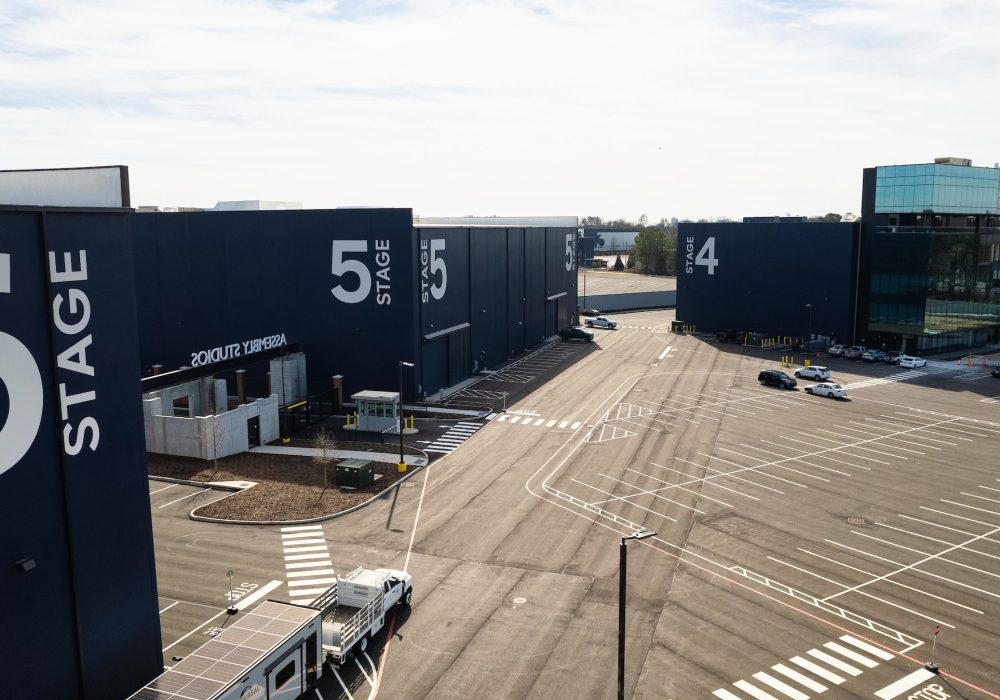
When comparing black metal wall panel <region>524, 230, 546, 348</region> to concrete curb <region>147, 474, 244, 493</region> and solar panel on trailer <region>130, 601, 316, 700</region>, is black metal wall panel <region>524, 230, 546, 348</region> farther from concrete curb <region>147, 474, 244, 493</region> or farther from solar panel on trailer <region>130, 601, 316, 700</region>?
solar panel on trailer <region>130, 601, 316, 700</region>

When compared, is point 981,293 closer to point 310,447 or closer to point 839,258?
point 839,258

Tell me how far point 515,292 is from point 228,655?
7210 cm

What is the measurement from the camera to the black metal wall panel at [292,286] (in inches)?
2653

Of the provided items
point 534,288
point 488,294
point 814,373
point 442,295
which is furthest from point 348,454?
point 534,288

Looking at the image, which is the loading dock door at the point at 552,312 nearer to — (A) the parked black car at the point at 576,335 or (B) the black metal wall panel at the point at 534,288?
(B) the black metal wall panel at the point at 534,288

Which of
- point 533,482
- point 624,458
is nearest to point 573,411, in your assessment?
point 624,458

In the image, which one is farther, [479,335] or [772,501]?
[479,335]

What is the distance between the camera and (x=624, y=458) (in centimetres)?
5234

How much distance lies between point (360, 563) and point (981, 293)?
88.4 m

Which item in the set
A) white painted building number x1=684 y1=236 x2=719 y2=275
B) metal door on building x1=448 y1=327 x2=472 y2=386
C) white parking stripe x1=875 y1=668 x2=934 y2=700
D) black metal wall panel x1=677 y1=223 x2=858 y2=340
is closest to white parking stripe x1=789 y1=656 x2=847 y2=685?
white parking stripe x1=875 y1=668 x2=934 y2=700

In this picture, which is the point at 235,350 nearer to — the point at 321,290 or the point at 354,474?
the point at 321,290

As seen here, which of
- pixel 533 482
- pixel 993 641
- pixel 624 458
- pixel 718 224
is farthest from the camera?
pixel 718 224

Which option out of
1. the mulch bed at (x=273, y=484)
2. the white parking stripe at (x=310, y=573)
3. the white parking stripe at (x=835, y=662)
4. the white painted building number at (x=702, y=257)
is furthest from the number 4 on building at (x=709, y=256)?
the white parking stripe at (x=835, y=662)

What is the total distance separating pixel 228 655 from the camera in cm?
2388
